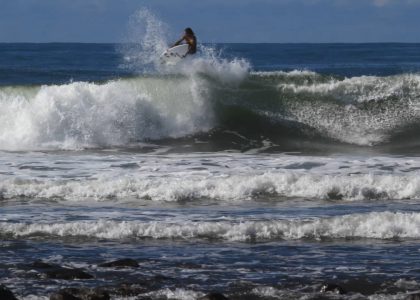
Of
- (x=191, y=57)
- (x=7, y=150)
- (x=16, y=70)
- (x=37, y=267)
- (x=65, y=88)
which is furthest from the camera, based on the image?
(x=16, y=70)

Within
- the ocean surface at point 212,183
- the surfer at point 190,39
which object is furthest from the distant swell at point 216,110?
the surfer at point 190,39

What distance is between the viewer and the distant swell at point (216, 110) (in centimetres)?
2441

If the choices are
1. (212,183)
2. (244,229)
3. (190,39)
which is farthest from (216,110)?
(244,229)

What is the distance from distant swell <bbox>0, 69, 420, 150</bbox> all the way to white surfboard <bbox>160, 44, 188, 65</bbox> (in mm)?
327

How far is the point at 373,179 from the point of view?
17234 millimetres

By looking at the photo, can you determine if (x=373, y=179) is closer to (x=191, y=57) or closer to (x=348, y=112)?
(x=348, y=112)

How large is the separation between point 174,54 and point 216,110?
6.90 ft

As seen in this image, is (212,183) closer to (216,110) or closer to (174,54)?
(216,110)

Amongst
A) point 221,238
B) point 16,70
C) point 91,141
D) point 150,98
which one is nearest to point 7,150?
point 91,141

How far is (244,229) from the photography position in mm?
13570

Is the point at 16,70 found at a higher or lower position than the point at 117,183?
higher

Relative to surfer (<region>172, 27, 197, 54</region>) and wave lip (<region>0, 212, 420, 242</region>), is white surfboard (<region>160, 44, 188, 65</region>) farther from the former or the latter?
wave lip (<region>0, 212, 420, 242</region>)

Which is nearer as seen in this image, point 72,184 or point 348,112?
point 72,184

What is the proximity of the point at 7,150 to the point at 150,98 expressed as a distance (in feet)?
15.6
